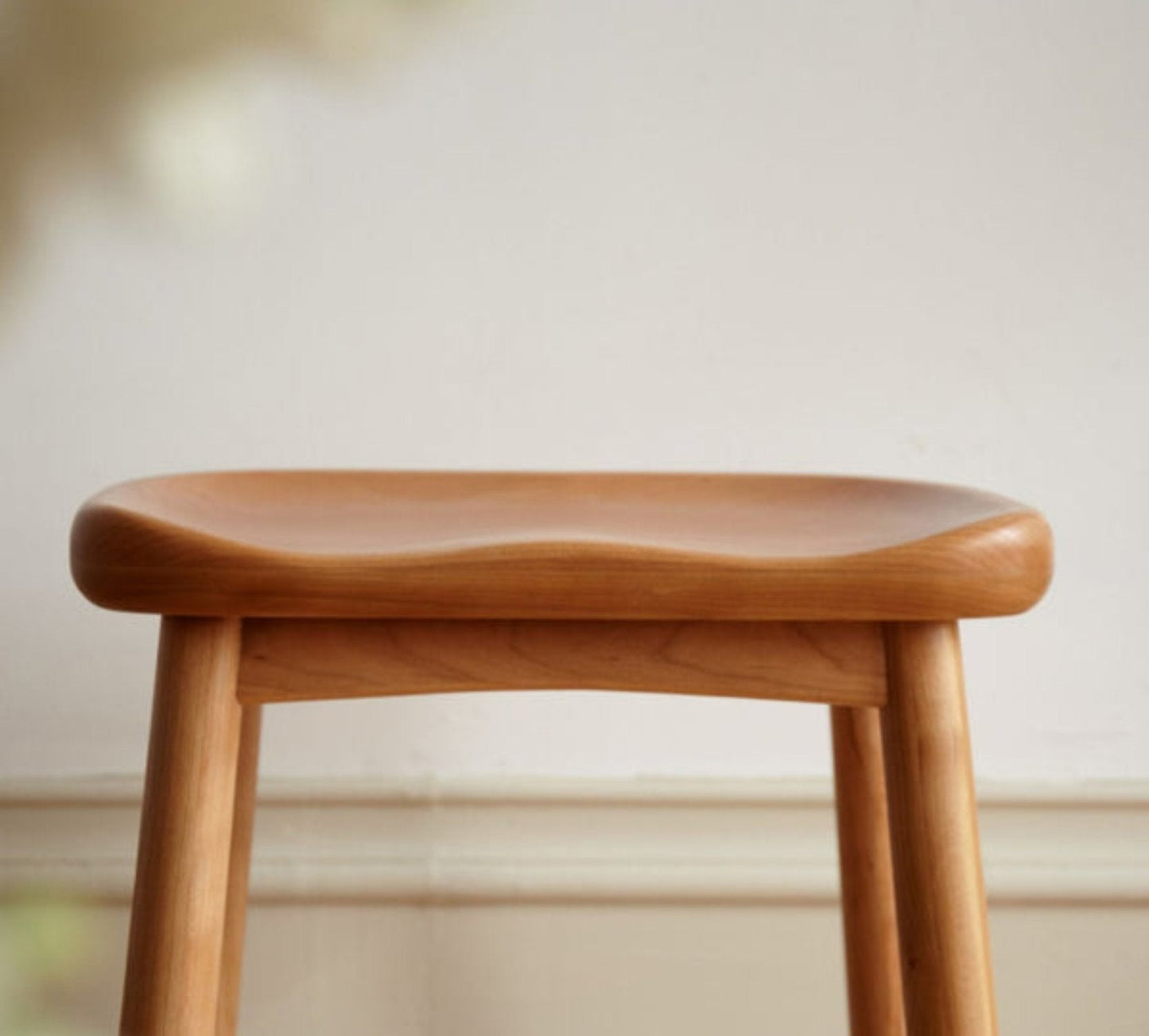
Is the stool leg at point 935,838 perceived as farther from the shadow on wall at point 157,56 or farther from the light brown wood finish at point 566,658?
the shadow on wall at point 157,56

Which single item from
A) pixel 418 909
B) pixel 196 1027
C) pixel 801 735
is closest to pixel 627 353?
pixel 801 735

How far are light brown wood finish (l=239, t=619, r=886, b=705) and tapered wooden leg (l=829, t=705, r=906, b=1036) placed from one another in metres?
0.18

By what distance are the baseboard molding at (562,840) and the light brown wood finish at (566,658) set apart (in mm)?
375

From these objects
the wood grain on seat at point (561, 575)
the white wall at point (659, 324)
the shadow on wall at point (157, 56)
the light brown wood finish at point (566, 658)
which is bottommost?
the light brown wood finish at point (566, 658)

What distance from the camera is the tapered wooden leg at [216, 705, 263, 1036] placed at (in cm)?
56

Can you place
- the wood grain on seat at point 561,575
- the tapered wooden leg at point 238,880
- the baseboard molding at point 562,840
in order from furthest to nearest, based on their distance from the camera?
the baseboard molding at point 562,840 → the tapered wooden leg at point 238,880 → the wood grain on seat at point 561,575

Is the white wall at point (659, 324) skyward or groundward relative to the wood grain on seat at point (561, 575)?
skyward

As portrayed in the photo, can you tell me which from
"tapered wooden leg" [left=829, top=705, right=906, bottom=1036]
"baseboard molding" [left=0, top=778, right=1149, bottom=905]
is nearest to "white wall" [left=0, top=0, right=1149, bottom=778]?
"baseboard molding" [left=0, top=778, right=1149, bottom=905]

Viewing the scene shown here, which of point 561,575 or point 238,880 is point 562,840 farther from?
point 561,575

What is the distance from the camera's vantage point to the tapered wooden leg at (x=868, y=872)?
570 millimetres

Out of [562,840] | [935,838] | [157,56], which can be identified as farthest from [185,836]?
[157,56]

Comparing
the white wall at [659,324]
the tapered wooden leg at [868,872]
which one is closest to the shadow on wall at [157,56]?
the white wall at [659,324]

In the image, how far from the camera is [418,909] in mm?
765

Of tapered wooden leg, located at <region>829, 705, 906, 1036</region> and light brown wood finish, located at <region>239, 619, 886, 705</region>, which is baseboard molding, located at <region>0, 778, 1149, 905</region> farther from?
light brown wood finish, located at <region>239, 619, 886, 705</region>
